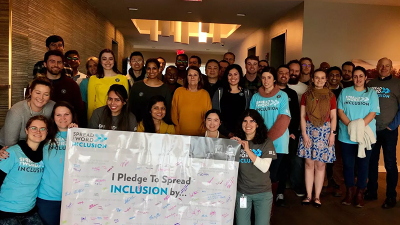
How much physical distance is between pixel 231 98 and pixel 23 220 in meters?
2.02

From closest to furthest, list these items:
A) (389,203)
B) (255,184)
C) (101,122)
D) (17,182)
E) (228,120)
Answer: (17,182) < (255,184) < (101,122) < (228,120) < (389,203)

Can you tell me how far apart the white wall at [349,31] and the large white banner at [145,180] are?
4.27 meters

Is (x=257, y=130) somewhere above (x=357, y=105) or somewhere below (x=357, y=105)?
below

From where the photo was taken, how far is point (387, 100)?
3752 millimetres

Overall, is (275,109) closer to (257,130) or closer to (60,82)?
(257,130)

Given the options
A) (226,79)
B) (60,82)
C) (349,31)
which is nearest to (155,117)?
(226,79)

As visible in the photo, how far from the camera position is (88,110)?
329 centimetres

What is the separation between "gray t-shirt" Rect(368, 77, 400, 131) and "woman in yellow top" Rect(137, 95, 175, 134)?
2499 mm

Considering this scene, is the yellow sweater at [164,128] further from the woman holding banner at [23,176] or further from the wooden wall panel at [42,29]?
the wooden wall panel at [42,29]

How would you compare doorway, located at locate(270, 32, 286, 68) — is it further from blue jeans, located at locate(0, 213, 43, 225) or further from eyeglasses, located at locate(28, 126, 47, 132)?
blue jeans, located at locate(0, 213, 43, 225)

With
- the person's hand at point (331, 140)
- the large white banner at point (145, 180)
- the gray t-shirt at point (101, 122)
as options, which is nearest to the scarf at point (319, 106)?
the person's hand at point (331, 140)

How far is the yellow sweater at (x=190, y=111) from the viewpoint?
3.05 m

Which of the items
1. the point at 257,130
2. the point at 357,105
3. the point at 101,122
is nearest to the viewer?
the point at 257,130

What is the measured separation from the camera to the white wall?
5.80 m
